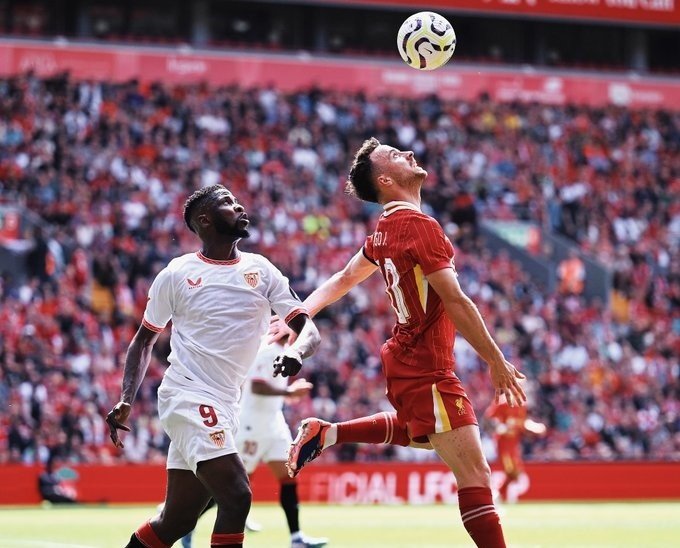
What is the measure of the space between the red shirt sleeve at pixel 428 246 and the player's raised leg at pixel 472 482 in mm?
981

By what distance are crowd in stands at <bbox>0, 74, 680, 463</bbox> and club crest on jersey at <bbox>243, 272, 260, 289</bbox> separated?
13.2 metres

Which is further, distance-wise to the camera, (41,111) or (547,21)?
(547,21)

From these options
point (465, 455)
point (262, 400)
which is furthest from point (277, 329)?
point (262, 400)

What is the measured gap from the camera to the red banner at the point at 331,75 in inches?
1298

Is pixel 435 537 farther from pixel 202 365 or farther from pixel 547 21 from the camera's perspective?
pixel 547 21

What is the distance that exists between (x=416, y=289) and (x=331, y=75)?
1135 inches

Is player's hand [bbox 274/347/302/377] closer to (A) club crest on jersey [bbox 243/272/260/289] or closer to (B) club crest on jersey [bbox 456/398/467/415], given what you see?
(A) club crest on jersey [bbox 243/272/260/289]

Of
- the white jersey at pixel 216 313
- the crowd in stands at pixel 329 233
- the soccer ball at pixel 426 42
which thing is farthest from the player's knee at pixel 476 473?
the crowd in stands at pixel 329 233

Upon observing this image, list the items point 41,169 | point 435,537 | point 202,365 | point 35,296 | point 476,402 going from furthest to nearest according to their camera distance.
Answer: point 41,169
point 476,402
point 35,296
point 435,537
point 202,365

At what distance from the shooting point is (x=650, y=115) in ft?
122

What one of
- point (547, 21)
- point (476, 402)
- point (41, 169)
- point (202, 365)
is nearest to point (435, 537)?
point (202, 365)

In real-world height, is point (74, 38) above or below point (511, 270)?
above

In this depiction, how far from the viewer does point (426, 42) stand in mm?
10898

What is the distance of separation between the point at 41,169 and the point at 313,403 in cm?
803
